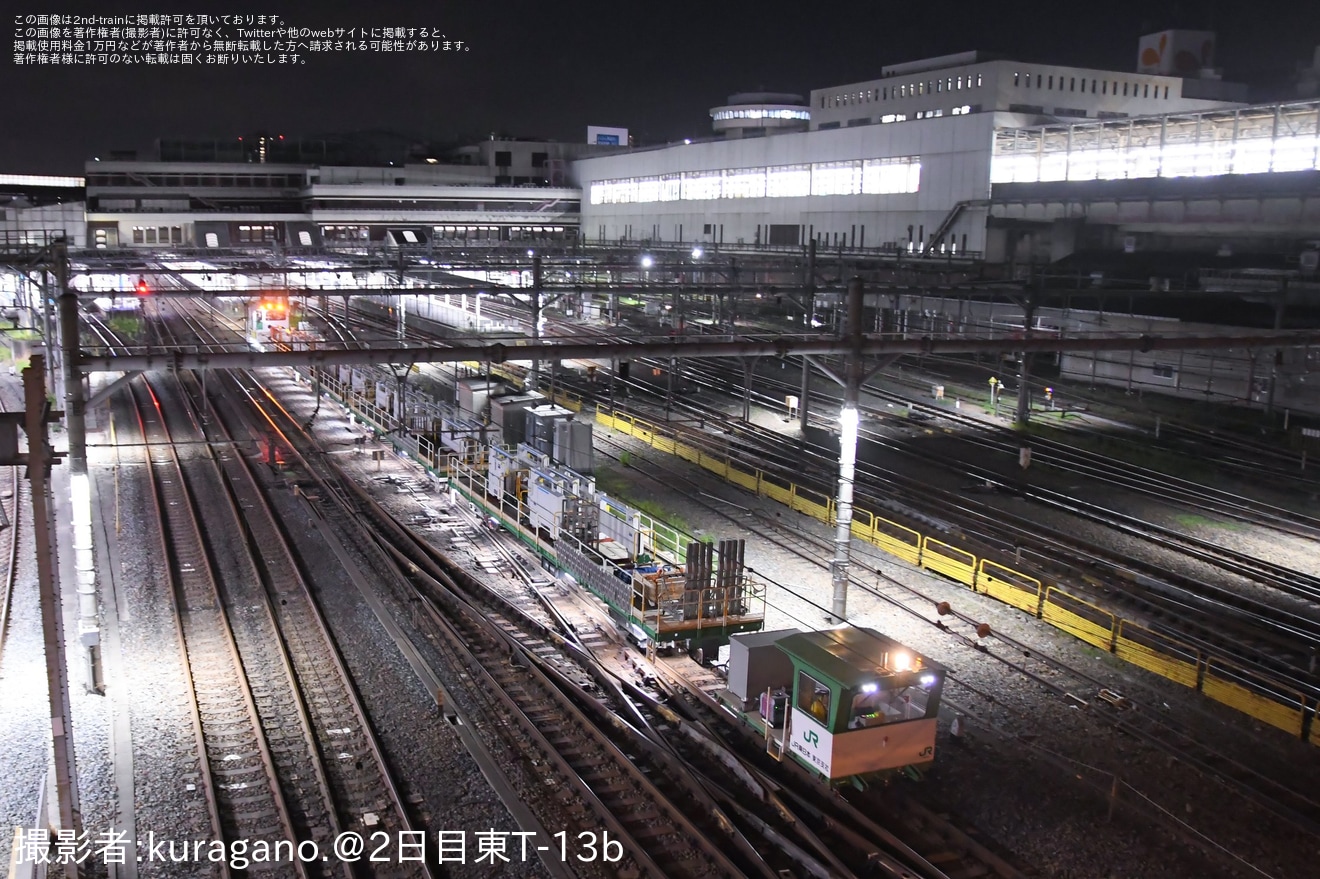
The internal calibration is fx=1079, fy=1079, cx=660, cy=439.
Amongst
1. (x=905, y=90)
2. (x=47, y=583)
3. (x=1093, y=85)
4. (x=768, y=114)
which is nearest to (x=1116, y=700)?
(x=47, y=583)

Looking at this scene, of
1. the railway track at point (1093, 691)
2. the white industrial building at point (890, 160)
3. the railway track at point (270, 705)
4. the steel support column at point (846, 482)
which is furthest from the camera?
the white industrial building at point (890, 160)

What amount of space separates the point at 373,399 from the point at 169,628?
48.6ft

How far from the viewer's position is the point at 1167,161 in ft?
133

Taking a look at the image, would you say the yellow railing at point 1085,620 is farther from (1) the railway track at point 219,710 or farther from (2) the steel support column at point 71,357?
(2) the steel support column at point 71,357

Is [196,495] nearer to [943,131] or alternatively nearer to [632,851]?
[632,851]

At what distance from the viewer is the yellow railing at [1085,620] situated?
1248cm

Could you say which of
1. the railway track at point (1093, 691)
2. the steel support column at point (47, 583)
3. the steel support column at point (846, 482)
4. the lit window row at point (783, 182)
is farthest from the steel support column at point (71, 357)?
the lit window row at point (783, 182)

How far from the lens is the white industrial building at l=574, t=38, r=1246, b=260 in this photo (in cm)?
4500

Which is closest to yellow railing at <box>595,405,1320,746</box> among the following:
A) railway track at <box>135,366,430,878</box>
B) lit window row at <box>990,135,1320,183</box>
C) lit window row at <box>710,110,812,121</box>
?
railway track at <box>135,366,430,878</box>

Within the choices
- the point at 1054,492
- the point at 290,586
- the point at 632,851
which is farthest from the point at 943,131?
the point at 632,851

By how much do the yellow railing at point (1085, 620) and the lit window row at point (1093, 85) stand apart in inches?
1493

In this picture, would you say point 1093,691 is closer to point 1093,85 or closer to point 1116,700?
point 1116,700

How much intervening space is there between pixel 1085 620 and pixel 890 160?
121 feet

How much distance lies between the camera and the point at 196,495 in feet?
70.5
